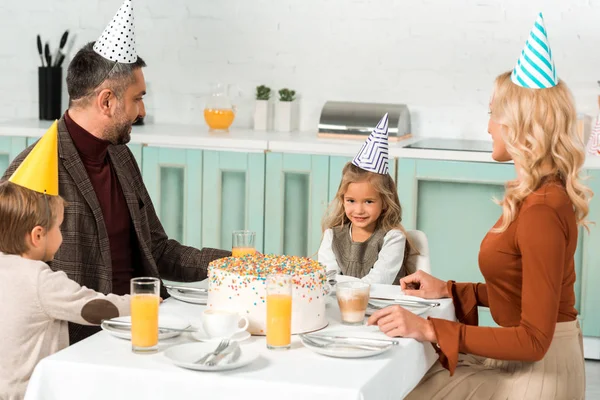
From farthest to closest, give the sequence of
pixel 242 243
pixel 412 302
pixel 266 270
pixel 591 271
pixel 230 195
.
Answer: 1. pixel 230 195
2. pixel 591 271
3. pixel 242 243
4. pixel 412 302
5. pixel 266 270

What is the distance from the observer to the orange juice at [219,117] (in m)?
4.46

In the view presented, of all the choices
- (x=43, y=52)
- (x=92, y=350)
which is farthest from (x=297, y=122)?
(x=92, y=350)

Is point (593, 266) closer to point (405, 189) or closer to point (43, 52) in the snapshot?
point (405, 189)

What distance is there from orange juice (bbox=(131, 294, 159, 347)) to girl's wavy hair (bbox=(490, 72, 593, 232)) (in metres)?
0.80

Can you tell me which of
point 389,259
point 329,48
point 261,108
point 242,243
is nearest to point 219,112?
point 261,108

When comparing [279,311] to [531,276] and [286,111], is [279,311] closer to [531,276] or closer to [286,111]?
[531,276]

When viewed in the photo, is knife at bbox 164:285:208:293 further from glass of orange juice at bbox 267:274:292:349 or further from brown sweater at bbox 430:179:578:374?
brown sweater at bbox 430:179:578:374

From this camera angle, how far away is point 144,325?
6.10 ft

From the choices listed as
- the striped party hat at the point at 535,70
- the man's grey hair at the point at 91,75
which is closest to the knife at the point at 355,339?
the striped party hat at the point at 535,70

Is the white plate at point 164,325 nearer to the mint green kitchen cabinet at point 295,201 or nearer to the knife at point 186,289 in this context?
the knife at point 186,289

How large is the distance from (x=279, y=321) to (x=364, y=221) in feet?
4.33

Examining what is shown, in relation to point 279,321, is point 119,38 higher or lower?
higher

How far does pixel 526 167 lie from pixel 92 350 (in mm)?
1002

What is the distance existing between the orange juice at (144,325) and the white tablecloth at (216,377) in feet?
0.09
